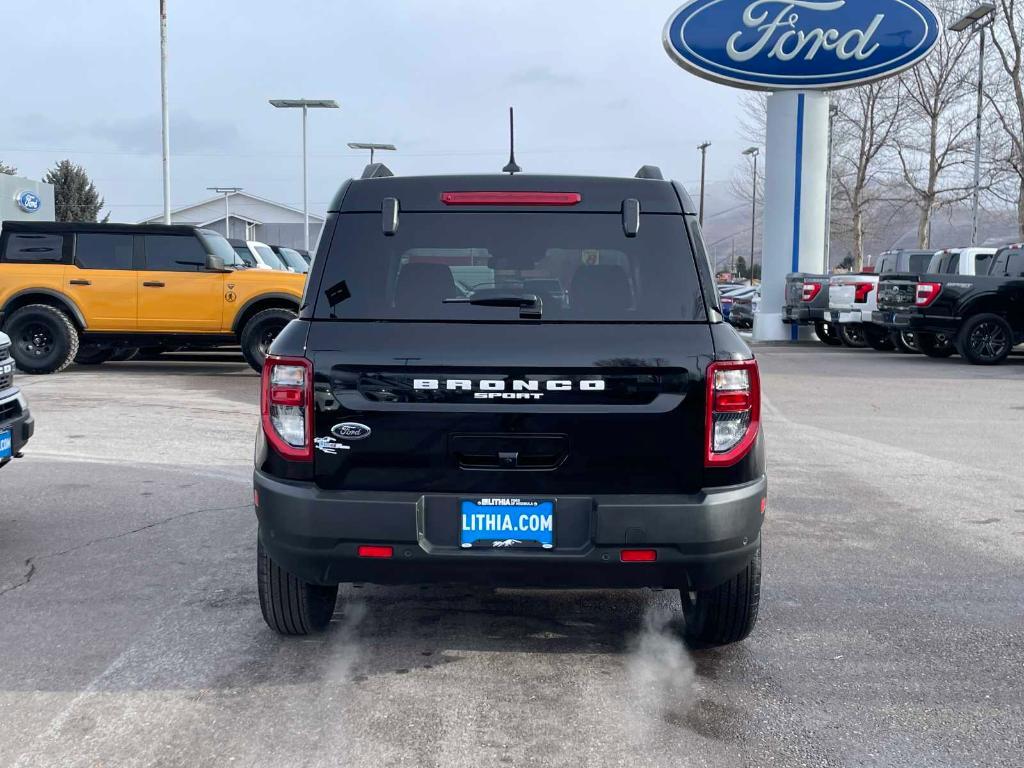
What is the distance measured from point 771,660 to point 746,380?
1.26 m

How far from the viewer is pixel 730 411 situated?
3779mm

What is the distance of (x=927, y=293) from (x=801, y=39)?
29.6ft

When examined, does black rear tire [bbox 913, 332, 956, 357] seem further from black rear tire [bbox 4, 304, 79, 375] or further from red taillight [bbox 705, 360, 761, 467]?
red taillight [bbox 705, 360, 761, 467]

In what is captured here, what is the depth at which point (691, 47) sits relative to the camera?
24.8 meters

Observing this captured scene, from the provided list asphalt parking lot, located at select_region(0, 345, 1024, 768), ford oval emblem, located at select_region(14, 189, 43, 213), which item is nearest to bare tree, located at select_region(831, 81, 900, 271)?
ford oval emblem, located at select_region(14, 189, 43, 213)

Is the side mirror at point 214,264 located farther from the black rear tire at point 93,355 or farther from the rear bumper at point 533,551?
the rear bumper at point 533,551

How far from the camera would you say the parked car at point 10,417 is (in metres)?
6.00

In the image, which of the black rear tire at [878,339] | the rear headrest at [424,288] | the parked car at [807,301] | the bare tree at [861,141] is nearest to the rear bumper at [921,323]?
the black rear tire at [878,339]

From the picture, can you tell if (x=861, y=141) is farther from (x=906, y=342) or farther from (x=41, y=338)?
(x=41, y=338)

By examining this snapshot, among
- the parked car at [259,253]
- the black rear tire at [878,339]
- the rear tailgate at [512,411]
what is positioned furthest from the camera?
the black rear tire at [878,339]

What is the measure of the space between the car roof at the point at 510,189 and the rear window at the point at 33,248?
40.3ft

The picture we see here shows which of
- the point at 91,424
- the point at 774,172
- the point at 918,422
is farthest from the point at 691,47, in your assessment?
the point at 91,424

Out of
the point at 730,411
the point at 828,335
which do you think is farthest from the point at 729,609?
the point at 828,335

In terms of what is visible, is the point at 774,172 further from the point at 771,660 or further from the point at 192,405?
the point at 771,660
